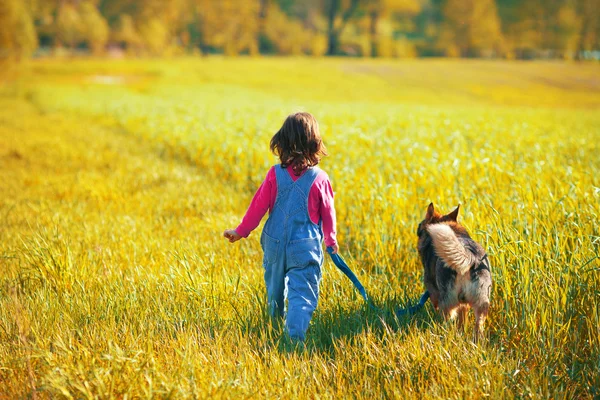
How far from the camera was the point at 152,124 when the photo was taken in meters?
13.9

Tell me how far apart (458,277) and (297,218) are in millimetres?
1067

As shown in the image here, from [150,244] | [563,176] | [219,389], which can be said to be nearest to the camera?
[219,389]

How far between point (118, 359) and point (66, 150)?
963 centimetres

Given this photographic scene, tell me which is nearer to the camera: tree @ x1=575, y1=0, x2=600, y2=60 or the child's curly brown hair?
the child's curly brown hair

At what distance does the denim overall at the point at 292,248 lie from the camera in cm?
306

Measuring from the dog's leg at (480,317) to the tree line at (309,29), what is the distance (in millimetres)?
71294

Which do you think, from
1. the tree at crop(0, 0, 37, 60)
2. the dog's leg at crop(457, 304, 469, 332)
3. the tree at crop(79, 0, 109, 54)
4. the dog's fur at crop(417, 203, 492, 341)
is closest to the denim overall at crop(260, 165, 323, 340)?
the dog's fur at crop(417, 203, 492, 341)

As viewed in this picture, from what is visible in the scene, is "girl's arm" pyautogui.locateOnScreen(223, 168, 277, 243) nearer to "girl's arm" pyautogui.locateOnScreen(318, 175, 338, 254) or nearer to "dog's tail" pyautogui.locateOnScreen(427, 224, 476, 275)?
"girl's arm" pyautogui.locateOnScreen(318, 175, 338, 254)

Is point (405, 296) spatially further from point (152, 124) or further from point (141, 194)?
point (152, 124)

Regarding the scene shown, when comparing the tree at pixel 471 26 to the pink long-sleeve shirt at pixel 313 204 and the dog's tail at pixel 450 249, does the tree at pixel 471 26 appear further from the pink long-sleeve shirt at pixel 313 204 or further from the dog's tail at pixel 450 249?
the dog's tail at pixel 450 249

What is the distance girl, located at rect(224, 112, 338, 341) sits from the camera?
3.07 meters

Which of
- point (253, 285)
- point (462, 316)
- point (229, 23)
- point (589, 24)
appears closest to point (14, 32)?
point (229, 23)

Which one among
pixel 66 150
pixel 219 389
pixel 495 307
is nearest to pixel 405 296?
pixel 495 307

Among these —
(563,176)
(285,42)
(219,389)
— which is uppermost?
(285,42)
